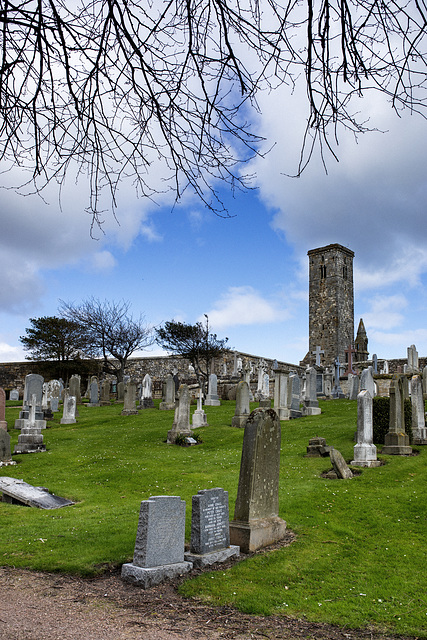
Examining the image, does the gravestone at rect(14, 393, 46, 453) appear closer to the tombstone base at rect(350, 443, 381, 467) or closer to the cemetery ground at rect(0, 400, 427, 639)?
the cemetery ground at rect(0, 400, 427, 639)

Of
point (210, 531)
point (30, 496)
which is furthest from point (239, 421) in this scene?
point (210, 531)

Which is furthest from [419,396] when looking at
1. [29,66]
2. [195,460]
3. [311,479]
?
[29,66]

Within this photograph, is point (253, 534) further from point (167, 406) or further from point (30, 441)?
point (167, 406)

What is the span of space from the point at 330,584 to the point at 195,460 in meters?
7.61

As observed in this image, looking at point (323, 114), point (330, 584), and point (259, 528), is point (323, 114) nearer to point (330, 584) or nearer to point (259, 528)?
point (330, 584)

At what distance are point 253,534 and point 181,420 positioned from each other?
33.1 ft

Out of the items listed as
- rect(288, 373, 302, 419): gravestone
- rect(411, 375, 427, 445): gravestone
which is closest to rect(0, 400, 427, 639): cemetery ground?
rect(411, 375, 427, 445): gravestone

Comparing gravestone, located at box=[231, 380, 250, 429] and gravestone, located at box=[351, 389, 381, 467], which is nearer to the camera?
gravestone, located at box=[351, 389, 381, 467]

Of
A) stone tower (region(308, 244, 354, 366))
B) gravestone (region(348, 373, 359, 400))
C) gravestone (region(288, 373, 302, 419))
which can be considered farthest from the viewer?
stone tower (region(308, 244, 354, 366))

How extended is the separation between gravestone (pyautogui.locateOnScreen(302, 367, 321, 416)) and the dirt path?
16.7 meters

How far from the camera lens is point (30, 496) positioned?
935cm

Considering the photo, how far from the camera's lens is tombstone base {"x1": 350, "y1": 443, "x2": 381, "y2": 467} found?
11.6 m

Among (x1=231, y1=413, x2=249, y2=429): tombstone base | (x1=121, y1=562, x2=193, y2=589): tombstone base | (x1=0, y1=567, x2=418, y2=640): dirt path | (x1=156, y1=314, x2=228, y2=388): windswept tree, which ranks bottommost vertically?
(x1=0, y1=567, x2=418, y2=640): dirt path

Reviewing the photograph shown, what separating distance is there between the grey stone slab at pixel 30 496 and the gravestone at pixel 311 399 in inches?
543
